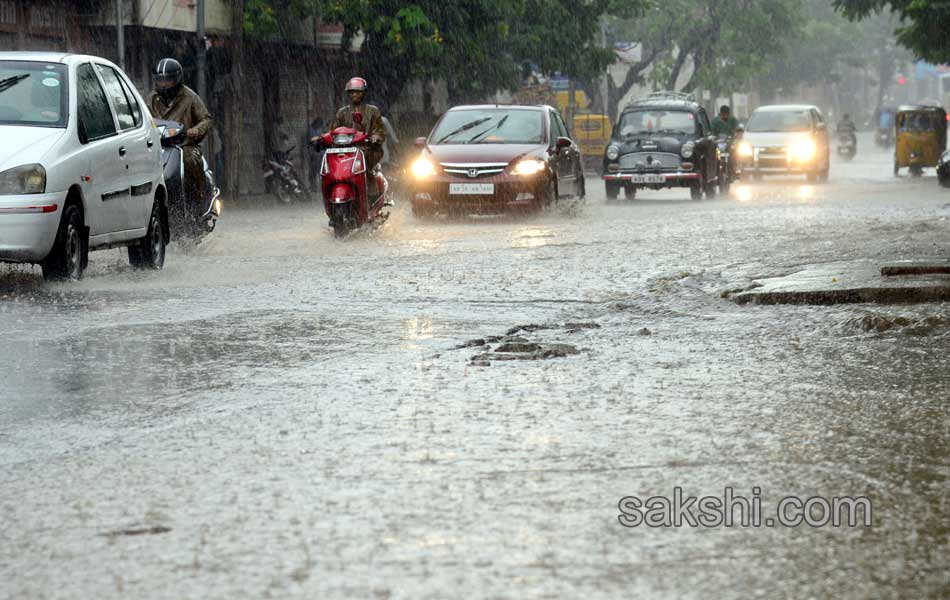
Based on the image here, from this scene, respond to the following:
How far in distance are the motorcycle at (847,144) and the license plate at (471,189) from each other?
45801 millimetres

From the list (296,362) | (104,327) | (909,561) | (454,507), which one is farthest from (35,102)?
(909,561)

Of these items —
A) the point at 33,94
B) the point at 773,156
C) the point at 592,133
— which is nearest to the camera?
the point at 33,94

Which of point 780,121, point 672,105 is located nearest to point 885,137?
point 780,121

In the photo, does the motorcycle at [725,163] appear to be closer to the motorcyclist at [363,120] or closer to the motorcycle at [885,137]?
the motorcyclist at [363,120]

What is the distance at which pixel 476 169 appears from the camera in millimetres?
22297

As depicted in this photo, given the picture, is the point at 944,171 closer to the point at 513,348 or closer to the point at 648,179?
the point at 648,179

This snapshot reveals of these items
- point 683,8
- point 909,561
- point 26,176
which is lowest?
point 909,561

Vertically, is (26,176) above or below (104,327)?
above

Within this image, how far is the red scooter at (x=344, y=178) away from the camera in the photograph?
59.1 ft

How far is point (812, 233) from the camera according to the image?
18.3 m

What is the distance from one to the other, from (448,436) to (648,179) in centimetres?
2357

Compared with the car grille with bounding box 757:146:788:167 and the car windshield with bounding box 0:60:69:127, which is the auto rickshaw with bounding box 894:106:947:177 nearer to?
the car grille with bounding box 757:146:788:167

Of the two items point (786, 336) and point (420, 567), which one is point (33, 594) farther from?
point (786, 336)

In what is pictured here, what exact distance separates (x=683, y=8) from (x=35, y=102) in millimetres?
50899
